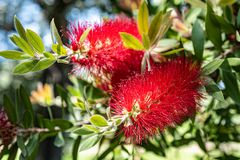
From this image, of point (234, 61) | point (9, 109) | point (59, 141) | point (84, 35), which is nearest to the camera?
point (84, 35)

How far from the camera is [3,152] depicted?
1004 mm

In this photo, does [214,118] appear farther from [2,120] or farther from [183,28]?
[2,120]

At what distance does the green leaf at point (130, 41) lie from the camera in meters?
0.82

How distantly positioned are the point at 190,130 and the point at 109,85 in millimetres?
381

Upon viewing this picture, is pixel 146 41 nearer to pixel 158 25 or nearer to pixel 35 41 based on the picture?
pixel 158 25

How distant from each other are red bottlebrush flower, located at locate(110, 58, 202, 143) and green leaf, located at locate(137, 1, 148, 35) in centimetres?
9

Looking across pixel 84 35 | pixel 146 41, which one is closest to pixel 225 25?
pixel 146 41

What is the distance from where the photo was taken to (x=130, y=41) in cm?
83

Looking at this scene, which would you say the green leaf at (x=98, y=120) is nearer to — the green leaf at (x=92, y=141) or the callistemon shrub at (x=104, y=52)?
the green leaf at (x=92, y=141)

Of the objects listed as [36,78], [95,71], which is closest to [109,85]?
[95,71]

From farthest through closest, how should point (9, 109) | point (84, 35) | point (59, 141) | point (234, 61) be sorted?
1. point (59, 141)
2. point (9, 109)
3. point (234, 61)
4. point (84, 35)

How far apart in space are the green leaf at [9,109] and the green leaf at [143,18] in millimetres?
408

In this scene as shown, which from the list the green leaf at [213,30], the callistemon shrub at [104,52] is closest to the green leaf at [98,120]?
the callistemon shrub at [104,52]

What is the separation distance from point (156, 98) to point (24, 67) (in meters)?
0.29
